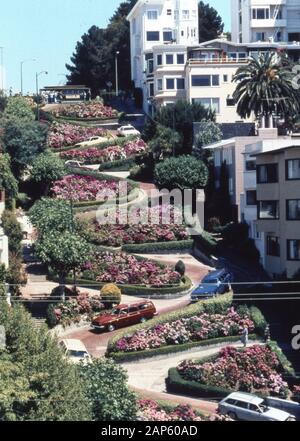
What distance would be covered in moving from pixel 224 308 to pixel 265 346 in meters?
3.98

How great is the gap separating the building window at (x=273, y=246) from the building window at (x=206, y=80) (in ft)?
98.4

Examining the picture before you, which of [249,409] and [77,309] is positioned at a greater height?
[77,309]

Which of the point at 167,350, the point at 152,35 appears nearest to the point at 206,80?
the point at 152,35

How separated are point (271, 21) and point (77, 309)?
54100 mm

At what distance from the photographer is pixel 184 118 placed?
71312mm

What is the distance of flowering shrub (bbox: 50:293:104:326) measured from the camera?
A: 143 feet

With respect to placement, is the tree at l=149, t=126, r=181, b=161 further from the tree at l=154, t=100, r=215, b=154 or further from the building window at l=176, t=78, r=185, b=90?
the building window at l=176, t=78, r=185, b=90

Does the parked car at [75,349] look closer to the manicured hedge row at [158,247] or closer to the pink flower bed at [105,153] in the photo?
the manicured hedge row at [158,247]

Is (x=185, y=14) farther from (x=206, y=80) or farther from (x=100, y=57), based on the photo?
(x=206, y=80)

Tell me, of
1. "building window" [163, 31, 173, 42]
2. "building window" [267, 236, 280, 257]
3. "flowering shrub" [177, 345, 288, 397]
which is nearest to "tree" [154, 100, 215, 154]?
"building window" [267, 236, 280, 257]

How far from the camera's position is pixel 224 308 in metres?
43.4

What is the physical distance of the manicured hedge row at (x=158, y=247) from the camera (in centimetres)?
5347

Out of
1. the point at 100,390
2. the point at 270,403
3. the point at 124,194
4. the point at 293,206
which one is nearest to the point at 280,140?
the point at 293,206

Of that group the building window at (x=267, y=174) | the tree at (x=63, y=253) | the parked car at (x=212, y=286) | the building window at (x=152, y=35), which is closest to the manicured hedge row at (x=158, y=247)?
the building window at (x=267, y=174)
